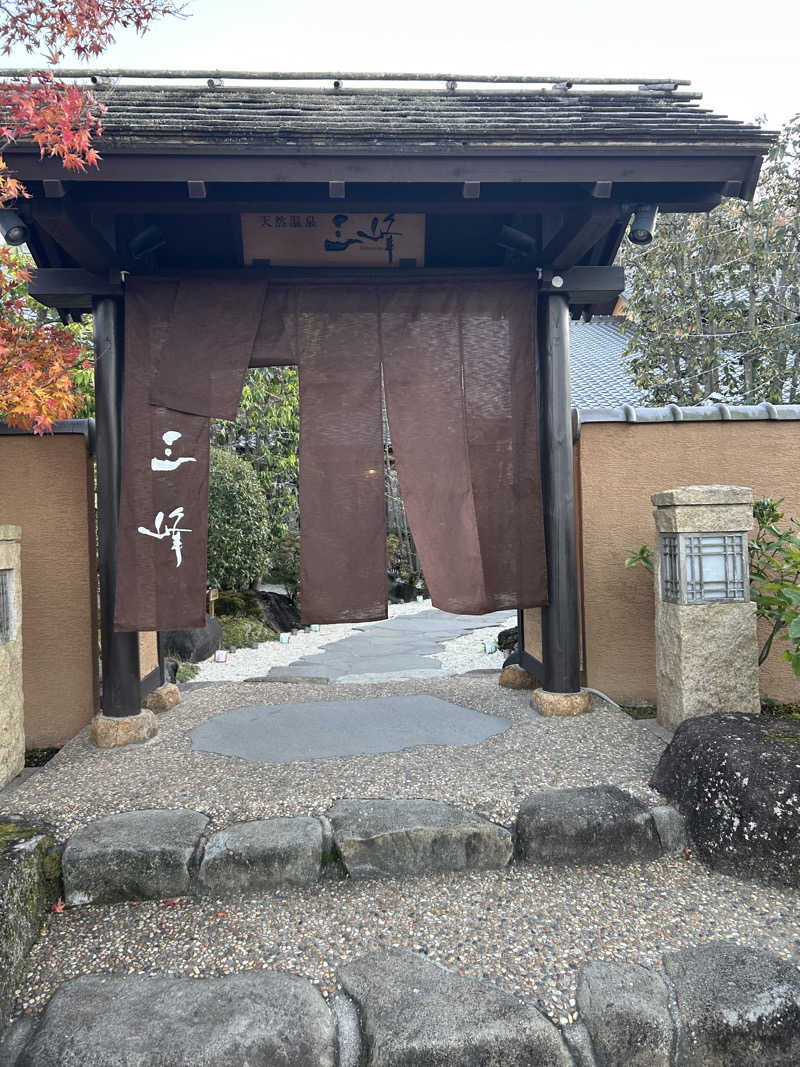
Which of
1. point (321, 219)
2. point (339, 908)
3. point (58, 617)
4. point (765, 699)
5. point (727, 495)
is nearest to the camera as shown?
point (339, 908)

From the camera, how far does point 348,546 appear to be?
3.94m

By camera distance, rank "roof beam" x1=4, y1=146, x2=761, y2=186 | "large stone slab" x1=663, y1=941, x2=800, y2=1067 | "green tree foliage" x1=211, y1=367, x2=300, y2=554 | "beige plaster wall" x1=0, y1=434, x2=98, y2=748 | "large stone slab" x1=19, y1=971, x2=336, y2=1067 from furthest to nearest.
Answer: "green tree foliage" x1=211, y1=367, x2=300, y2=554 → "beige plaster wall" x1=0, y1=434, x2=98, y2=748 → "roof beam" x1=4, y1=146, x2=761, y2=186 → "large stone slab" x1=663, y1=941, x2=800, y2=1067 → "large stone slab" x1=19, y1=971, x2=336, y2=1067

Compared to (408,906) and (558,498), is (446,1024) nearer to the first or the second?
(408,906)

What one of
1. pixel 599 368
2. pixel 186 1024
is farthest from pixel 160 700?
pixel 599 368

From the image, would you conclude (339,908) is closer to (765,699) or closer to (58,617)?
(58,617)

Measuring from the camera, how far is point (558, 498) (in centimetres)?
407

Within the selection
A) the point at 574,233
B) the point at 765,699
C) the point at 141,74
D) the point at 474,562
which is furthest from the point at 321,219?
the point at 765,699

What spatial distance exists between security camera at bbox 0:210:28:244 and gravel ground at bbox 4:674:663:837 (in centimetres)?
298

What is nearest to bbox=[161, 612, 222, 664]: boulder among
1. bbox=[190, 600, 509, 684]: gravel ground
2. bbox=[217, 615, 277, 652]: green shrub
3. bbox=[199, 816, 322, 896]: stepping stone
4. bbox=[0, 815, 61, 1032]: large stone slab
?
bbox=[190, 600, 509, 684]: gravel ground

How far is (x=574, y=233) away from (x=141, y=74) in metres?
3.23

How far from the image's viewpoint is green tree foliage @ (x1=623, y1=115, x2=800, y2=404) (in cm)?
771

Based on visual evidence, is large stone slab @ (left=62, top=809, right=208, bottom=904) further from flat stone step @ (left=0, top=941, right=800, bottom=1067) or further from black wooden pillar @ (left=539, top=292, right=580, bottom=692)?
black wooden pillar @ (left=539, top=292, right=580, bottom=692)

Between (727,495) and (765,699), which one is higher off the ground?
(727,495)

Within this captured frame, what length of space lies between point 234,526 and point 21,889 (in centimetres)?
706
